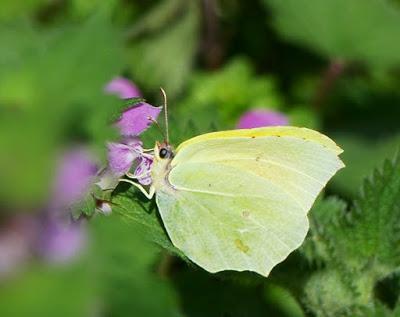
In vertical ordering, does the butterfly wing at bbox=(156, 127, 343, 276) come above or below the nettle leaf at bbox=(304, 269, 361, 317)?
above

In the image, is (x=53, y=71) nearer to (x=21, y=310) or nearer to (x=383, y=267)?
(x=21, y=310)

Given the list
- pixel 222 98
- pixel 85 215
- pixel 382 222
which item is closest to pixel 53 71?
pixel 85 215

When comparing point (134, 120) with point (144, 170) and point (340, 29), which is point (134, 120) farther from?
point (340, 29)

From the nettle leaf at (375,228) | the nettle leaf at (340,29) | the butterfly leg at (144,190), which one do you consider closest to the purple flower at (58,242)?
the butterfly leg at (144,190)

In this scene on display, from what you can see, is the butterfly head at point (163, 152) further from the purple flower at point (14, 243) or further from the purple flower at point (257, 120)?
the purple flower at point (14, 243)

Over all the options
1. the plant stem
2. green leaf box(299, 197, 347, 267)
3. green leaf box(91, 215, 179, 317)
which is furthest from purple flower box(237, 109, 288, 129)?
green leaf box(91, 215, 179, 317)

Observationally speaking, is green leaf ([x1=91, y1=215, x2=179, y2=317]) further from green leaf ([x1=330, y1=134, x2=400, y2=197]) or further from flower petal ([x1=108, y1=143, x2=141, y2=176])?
green leaf ([x1=330, y1=134, x2=400, y2=197])

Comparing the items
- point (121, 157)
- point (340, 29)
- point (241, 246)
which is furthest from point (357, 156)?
point (121, 157)
